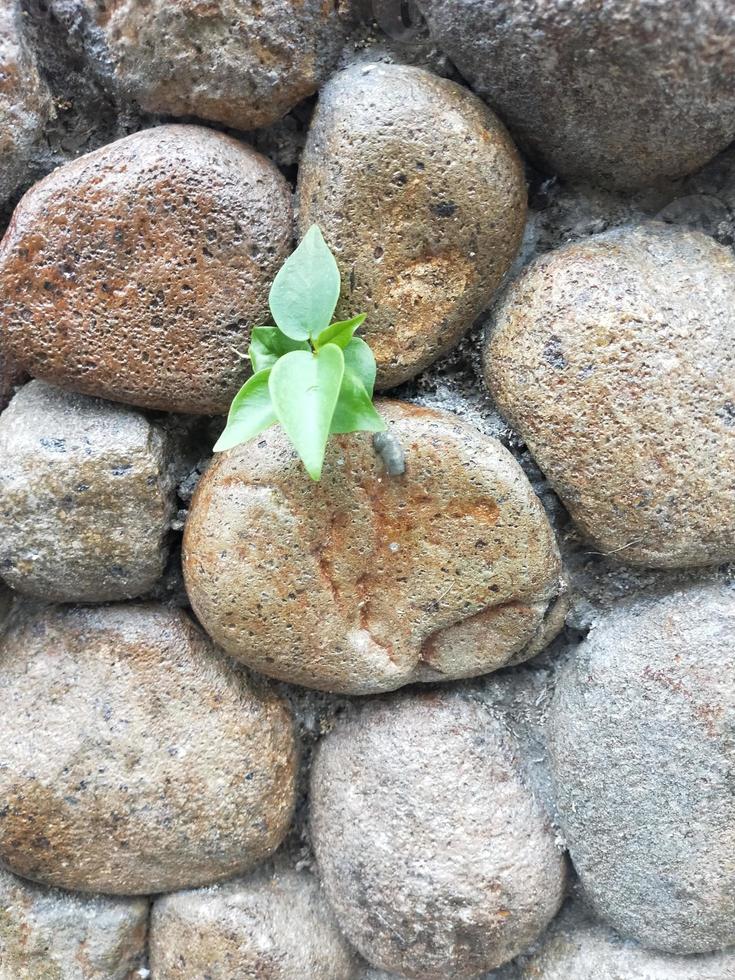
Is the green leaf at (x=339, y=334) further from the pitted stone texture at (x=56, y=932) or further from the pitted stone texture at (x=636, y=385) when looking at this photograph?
the pitted stone texture at (x=56, y=932)

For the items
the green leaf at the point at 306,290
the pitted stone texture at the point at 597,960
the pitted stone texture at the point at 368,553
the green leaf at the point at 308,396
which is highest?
the green leaf at the point at 306,290

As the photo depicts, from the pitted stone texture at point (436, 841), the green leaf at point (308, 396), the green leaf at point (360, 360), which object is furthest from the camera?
the pitted stone texture at point (436, 841)

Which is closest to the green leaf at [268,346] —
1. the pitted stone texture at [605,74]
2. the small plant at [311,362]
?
the small plant at [311,362]

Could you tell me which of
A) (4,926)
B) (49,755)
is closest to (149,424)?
(49,755)

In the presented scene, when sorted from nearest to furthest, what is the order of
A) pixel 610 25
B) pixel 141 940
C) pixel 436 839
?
pixel 610 25 → pixel 436 839 → pixel 141 940

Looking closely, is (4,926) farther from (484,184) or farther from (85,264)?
(484,184)

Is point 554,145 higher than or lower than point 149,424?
higher

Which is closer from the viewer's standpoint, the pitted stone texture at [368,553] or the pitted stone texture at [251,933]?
the pitted stone texture at [368,553]
